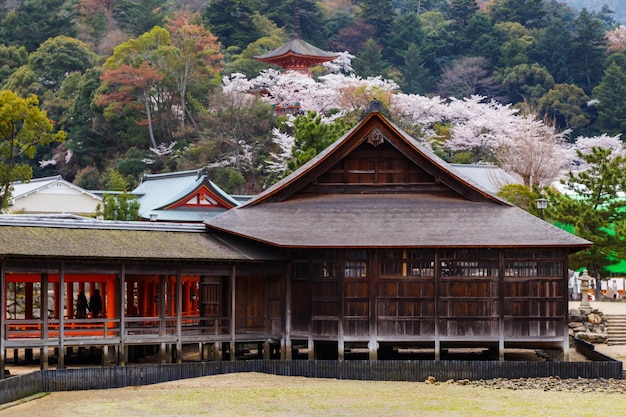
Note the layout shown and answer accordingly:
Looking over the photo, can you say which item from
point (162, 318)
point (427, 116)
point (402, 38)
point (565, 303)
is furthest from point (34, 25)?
point (565, 303)

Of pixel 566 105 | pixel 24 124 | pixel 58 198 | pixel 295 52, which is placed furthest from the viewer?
pixel 566 105

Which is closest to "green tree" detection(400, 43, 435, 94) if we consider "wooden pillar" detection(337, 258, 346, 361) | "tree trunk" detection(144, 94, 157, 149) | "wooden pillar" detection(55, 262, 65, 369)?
"tree trunk" detection(144, 94, 157, 149)

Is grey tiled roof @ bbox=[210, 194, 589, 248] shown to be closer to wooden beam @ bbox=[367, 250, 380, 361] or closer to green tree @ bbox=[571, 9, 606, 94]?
wooden beam @ bbox=[367, 250, 380, 361]

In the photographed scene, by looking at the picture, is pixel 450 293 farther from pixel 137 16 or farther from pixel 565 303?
pixel 137 16

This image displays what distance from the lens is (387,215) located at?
3850 centimetres

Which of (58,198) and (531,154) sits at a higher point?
(531,154)

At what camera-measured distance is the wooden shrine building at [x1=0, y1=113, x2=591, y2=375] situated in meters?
34.7

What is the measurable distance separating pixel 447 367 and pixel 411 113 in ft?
188

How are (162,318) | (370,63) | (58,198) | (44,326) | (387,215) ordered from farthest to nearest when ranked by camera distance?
(370,63) → (58,198) → (387,215) → (162,318) → (44,326)

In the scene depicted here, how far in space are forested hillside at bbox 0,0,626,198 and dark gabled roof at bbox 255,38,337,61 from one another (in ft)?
6.87

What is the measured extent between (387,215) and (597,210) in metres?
14.9

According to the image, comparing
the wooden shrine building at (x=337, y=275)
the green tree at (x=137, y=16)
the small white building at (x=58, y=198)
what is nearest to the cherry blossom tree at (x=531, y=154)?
the small white building at (x=58, y=198)

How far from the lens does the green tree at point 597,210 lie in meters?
49.3

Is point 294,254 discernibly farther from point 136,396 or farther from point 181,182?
point 181,182
